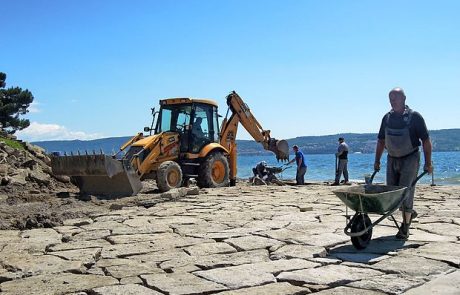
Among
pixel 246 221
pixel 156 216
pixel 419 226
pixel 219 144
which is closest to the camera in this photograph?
pixel 419 226

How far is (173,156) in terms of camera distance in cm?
1430

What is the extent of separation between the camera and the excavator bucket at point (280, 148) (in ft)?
59.0

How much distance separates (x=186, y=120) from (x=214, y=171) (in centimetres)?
178

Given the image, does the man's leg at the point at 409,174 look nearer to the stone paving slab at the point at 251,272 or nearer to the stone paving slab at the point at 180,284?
the stone paving slab at the point at 251,272

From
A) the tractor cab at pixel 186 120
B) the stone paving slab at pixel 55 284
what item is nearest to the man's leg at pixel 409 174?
the stone paving slab at pixel 55 284

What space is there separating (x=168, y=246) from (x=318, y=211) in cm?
360

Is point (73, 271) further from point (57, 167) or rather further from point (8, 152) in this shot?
point (8, 152)

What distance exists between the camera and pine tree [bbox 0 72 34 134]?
27.2 meters

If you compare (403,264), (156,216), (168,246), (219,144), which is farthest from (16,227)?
(219,144)

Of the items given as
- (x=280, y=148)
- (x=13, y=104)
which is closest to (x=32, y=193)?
(x=280, y=148)

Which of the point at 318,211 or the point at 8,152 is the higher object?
the point at 8,152

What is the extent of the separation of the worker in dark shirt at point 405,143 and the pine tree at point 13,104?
2460cm

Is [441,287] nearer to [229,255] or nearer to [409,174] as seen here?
[229,255]

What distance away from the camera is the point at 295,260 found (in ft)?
17.0
